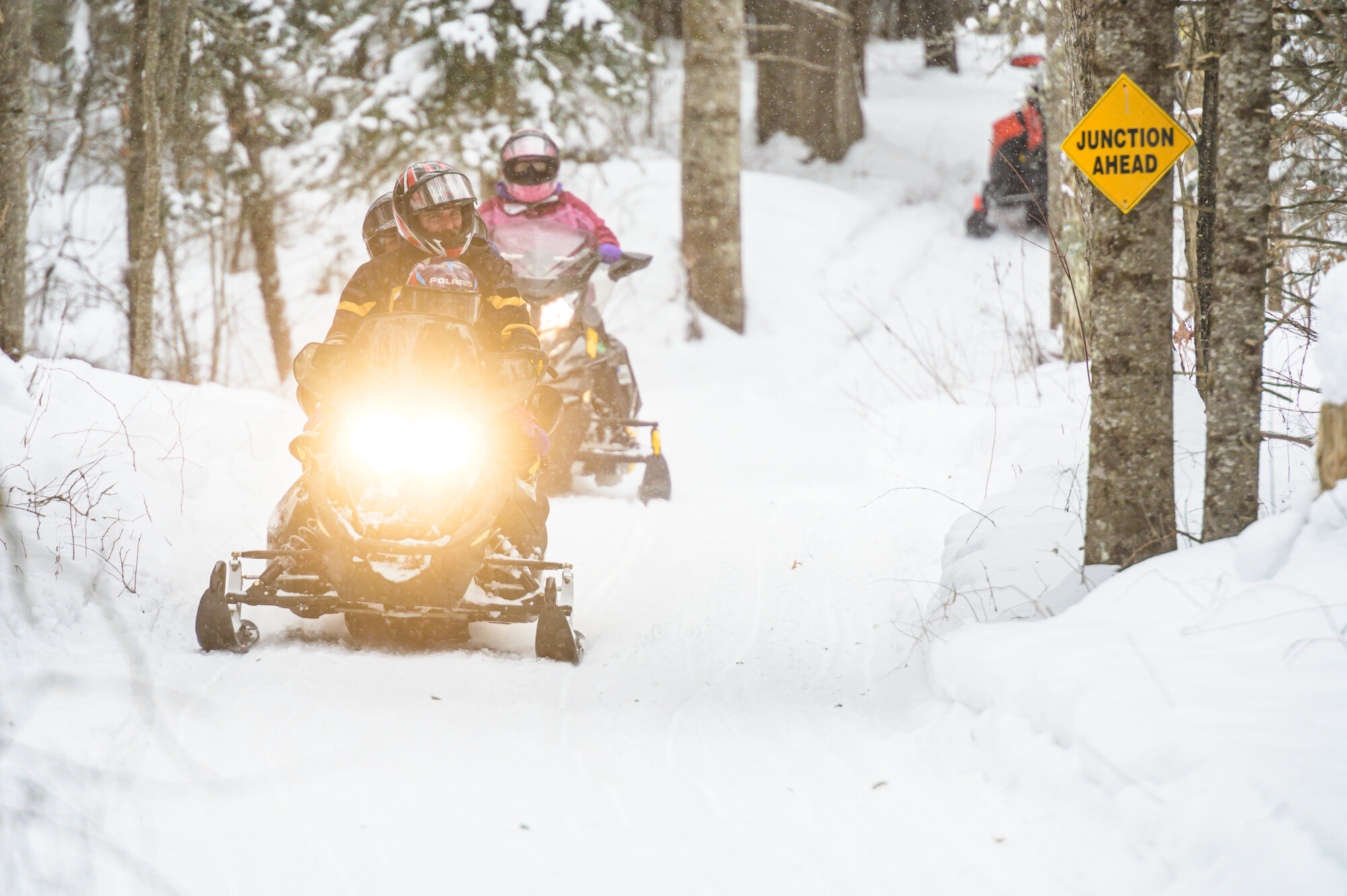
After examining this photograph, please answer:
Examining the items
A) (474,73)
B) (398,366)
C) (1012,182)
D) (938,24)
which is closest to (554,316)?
(398,366)

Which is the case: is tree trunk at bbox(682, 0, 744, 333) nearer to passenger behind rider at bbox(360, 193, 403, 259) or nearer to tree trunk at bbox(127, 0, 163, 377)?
tree trunk at bbox(127, 0, 163, 377)

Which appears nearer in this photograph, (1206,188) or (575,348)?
(1206,188)

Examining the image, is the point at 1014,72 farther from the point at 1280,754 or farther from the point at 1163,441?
the point at 1280,754

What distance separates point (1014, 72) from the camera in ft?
82.0

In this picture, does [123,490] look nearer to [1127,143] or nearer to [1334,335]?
[1127,143]

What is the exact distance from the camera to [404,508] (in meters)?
4.16

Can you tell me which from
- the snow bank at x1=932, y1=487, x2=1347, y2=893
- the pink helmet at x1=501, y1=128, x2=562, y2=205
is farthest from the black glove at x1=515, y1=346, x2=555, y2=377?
the pink helmet at x1=501, y1=128, x2=562, y2=205

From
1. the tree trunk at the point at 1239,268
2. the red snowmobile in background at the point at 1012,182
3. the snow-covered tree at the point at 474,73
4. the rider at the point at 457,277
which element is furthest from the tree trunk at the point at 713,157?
the tree trunk at the point at 1239,268

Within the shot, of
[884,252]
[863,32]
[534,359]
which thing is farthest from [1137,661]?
[863,32]

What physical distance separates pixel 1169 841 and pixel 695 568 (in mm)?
3700

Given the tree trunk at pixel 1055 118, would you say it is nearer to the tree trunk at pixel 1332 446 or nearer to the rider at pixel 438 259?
the rider at pixel 438 259

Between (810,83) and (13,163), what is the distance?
14.5 m

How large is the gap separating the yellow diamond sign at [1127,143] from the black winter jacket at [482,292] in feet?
7.64

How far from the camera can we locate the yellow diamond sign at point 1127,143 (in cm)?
350
